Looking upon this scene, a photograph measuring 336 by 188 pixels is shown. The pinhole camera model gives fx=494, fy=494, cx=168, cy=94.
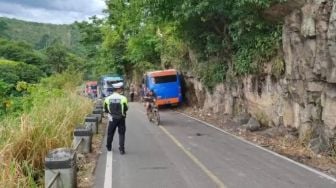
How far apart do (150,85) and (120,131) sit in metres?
20.6

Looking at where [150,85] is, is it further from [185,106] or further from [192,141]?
[192,141]

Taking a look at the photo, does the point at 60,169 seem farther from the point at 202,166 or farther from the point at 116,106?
the point at 116,106

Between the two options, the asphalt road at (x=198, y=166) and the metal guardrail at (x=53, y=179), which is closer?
the metal guardrail at (x=53, y=179)

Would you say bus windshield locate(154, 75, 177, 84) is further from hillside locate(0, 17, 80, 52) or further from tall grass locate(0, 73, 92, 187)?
hillside locate(0, 17, 80, 52)

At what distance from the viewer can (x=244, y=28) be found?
20172 millimetres

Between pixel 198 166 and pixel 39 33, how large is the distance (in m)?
147

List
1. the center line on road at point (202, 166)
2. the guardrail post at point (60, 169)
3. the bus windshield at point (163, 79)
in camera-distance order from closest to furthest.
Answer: the guardrail post at point (60, 169) → the center line on road at point (202, 166) → the bus windshield at point (163, 79)

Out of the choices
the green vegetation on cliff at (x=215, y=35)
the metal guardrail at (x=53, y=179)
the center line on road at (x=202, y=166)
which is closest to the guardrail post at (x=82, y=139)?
the center line on road at (x=202, y=166)

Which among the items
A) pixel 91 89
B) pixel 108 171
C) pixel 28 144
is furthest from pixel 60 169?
pixel 91 89

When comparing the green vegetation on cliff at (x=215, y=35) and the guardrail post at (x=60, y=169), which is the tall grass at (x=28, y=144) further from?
the green vegetation on cliff at (x=215, y=35)

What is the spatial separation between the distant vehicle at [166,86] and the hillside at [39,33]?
104380 mm

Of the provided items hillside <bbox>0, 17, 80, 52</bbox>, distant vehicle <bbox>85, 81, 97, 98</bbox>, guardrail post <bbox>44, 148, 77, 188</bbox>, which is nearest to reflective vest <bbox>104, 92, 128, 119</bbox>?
guardrail post <bbox>44, 148, 77, 188</bbox>

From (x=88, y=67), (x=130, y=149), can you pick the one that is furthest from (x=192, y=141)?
(x=88, y=67)

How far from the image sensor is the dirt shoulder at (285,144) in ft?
39.7
